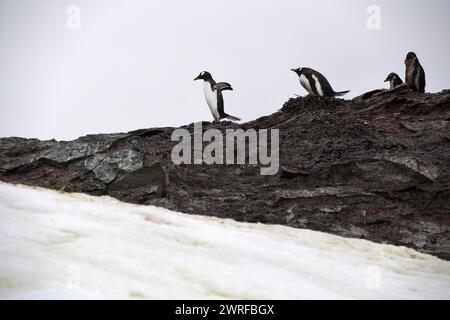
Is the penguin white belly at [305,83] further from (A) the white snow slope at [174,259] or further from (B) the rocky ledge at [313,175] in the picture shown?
(A) the white snow slope at [174,259]

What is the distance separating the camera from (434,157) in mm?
10328

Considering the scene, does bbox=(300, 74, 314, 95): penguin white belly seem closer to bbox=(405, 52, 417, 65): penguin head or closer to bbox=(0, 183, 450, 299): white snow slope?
bbox=(405, 52, 417, 65): penguin head

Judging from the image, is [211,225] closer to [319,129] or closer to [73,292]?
[73,292]

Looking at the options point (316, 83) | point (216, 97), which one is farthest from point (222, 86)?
point (316, 83)

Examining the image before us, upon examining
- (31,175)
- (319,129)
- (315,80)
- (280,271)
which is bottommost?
(280,271)

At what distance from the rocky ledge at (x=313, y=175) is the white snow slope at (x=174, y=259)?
1.51 meters

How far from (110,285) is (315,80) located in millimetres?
13492

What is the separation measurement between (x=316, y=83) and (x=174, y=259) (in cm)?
1235

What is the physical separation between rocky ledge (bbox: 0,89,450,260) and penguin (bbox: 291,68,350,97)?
363 cm

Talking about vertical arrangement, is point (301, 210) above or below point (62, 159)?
below

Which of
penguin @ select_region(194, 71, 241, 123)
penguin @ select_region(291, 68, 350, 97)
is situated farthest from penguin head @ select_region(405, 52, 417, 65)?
penguin @ select_region(194, 71, 241, 123)

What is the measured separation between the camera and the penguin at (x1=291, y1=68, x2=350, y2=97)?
16.1m

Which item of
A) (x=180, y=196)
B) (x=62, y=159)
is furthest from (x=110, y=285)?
(x=62, y=159)

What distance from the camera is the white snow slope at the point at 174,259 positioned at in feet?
14.0
